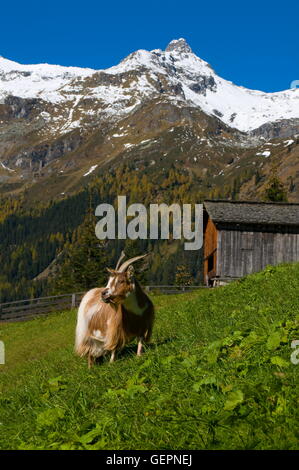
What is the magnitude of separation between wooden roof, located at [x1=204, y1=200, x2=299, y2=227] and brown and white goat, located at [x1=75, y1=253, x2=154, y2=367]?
32124mm

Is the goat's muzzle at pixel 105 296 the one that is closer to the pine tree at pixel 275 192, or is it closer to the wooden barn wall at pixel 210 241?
the wooden barn wall at pixel 210 241

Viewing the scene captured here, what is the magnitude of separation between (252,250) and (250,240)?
0.86 m

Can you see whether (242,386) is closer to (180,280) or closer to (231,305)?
(231,305)

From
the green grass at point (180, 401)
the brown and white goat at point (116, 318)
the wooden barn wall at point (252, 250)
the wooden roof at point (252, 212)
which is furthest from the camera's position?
the wooden barn wall at point (252, 250)

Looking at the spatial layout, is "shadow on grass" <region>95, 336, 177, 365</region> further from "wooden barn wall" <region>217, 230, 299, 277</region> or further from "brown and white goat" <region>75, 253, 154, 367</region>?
"wooden barn wall" <region>217, 230, 299, 277</region>

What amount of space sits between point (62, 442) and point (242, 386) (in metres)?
2.06

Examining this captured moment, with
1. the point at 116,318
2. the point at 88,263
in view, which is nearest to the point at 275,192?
the point at 88,263

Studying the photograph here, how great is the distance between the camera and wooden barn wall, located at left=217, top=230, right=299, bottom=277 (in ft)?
144

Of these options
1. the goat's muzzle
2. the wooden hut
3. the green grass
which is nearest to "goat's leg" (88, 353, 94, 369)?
the green grass

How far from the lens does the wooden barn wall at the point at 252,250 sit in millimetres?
43875

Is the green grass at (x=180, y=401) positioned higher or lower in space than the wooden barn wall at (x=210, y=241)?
lower

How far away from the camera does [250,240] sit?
4394 centimetres

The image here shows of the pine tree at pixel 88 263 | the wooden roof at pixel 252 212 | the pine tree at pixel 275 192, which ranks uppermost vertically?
the pine tree at pixel 275 192

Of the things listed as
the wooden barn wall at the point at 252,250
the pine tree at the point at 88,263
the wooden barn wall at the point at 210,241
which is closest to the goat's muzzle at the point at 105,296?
the wooden barn wall at the point at 252,250
